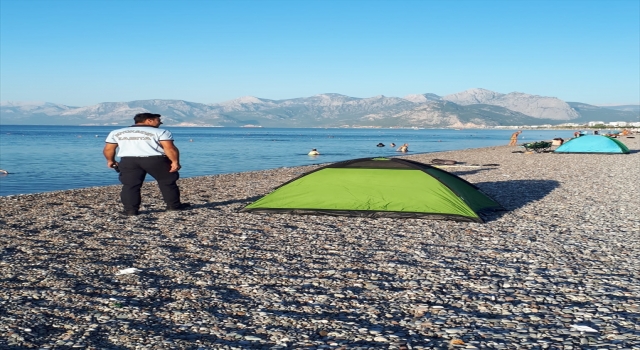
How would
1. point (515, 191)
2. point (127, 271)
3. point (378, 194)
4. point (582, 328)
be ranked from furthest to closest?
point (515, 191), point (378, 194), point (127, 271), point (582, 328)

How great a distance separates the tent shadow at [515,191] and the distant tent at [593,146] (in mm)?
19407

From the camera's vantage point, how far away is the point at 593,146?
1448 inches

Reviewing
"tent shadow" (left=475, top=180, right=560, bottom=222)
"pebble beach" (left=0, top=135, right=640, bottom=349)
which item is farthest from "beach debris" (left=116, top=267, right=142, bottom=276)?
"tent shadow" (left=475, top=180, right=560, bottom=222)

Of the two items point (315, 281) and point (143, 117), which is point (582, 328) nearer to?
point (315, 281)

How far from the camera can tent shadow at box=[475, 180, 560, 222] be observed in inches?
534

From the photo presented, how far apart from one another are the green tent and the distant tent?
27.4 metres

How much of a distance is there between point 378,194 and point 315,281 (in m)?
5.19

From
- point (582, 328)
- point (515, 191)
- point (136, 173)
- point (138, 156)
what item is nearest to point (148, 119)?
point (138, 156)

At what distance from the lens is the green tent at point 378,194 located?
11.3 m

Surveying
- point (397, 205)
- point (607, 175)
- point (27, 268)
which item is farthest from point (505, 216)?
point (607, 175)

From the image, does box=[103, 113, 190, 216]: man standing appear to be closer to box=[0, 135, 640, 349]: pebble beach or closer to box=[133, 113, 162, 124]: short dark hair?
box=[133, 113, 162, 124]: short dark hair

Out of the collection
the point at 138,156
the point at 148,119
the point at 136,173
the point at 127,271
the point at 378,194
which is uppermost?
the point at 148,119

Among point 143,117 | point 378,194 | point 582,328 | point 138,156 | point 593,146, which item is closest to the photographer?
point 582,328

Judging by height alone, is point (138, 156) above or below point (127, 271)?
above
